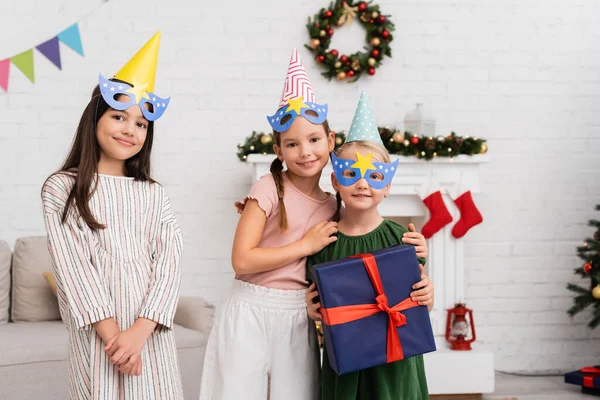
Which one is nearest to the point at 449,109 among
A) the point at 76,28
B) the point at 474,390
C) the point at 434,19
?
the point at 434,19

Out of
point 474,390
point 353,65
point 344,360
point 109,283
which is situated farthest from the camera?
point 353,65

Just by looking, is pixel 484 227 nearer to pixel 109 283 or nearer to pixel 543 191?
pixel 543 191

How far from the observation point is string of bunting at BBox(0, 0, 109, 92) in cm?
388

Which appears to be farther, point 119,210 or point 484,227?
point 484,227

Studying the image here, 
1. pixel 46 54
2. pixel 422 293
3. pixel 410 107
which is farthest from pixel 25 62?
pixel 422 293

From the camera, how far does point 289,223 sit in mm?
1861

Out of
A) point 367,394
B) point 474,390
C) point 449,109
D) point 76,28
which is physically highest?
point 76,28

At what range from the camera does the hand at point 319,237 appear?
179 cm

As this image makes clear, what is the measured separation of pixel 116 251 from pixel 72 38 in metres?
2.53

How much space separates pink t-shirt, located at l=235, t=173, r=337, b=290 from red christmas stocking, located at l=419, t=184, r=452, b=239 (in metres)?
1.93

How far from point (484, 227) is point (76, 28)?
2583 millimetres

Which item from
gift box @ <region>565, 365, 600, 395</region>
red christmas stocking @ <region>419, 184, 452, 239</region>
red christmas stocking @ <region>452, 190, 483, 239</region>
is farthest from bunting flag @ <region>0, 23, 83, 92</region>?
gift box @ <region>565, 365, 600, 395</region>

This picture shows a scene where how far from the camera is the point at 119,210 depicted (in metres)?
1.81

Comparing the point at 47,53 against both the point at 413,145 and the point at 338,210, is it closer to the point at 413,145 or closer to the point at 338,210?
the point at 413,145
